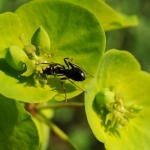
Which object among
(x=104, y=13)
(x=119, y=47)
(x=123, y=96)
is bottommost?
(x=119, y=47)

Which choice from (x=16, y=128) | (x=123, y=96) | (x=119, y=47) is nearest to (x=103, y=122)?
(x=123, y=96)

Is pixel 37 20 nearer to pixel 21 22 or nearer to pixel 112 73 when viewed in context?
pixel 21 22

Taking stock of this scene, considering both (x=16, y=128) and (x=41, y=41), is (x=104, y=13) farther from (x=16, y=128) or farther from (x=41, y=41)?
(x=16, y=128)

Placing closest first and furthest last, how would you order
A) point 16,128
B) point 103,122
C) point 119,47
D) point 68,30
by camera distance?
point 16,128
point 68,30
point 103,122
point 119,47

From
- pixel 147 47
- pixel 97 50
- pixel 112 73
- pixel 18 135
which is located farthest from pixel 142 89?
pixel 147 47

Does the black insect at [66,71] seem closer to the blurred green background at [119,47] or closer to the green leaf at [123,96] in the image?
the green leaf at [123,96]

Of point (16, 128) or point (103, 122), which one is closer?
point (16, 128)
